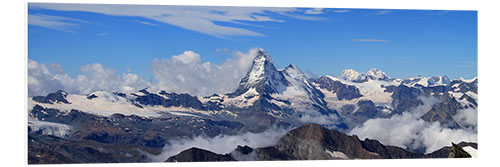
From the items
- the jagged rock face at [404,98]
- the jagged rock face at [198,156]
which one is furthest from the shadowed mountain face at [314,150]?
the jagged rock face at [404,98]

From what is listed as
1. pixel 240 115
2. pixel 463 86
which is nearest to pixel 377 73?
pixel 463 86

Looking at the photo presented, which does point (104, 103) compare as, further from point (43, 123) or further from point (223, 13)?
point (223, 13)

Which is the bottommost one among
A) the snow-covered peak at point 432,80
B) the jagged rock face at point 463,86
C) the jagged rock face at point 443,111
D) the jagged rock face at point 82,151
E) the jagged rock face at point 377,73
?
the jagged rock face at point 82,151

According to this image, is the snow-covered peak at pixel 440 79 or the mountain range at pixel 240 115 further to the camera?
the mountain range at pixel 240 115

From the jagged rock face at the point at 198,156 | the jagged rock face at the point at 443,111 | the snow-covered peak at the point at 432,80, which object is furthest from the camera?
the jagged rock face at the point at 443,111

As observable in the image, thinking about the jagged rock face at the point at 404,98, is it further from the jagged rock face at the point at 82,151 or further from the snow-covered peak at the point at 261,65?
the jagged rock face at the point at 82,151

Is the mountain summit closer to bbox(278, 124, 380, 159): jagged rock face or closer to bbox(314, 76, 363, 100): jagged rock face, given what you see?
bbox(278, 124, 380, 159): jagged rock face

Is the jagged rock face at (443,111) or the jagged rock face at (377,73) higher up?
the jagged rock face at (377,73)

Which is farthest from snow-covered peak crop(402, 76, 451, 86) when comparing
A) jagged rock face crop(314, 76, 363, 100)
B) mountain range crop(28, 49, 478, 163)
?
jagged rock face crop(314, 76, 363, 100)
